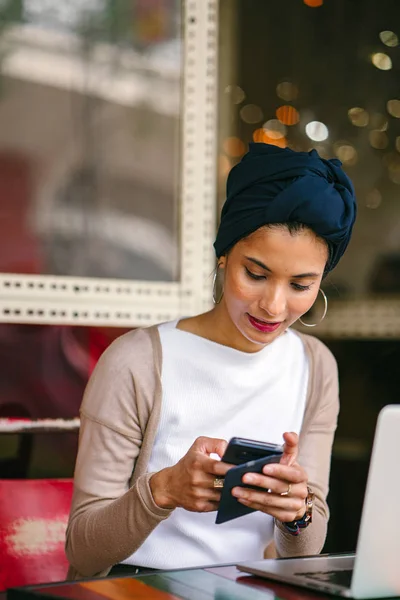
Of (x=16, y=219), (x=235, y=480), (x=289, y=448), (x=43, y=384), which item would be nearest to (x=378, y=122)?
(x=16, y=219)

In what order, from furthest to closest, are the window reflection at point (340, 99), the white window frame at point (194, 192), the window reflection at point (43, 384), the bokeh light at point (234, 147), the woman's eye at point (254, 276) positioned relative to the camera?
the window reflection at point (340, 99), the bokeh light at point (234, 147), the white window frame at point (194, 192), the window reflection at point (43, 384), the woman's eye at point (254, 276)

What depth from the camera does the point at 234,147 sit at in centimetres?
289

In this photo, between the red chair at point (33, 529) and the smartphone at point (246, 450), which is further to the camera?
the red chair at point (33, 529)

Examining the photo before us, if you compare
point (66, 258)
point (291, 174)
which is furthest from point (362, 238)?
point (291, 174)

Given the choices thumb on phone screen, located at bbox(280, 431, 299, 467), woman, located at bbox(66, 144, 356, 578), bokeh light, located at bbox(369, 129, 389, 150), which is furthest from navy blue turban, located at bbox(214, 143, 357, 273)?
bokeh light, located at bbox(369, 129, 389, 150)

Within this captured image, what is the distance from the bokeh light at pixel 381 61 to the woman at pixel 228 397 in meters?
1.45

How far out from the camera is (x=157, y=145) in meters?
2.62

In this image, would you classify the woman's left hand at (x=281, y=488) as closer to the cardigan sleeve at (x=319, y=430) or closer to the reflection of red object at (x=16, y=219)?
the cardigan sleeve at (x=319, y=430)

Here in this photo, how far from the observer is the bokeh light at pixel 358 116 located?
3.10 meters

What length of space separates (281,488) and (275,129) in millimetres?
1821

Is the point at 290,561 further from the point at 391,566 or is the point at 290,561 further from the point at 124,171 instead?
the point at 124,171

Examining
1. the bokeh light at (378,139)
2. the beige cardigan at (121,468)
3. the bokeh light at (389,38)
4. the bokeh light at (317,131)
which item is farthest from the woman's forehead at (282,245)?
the bokeh light at (389,38)

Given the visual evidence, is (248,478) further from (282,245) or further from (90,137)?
(90,137)

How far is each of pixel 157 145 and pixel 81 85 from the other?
10.9 inches
